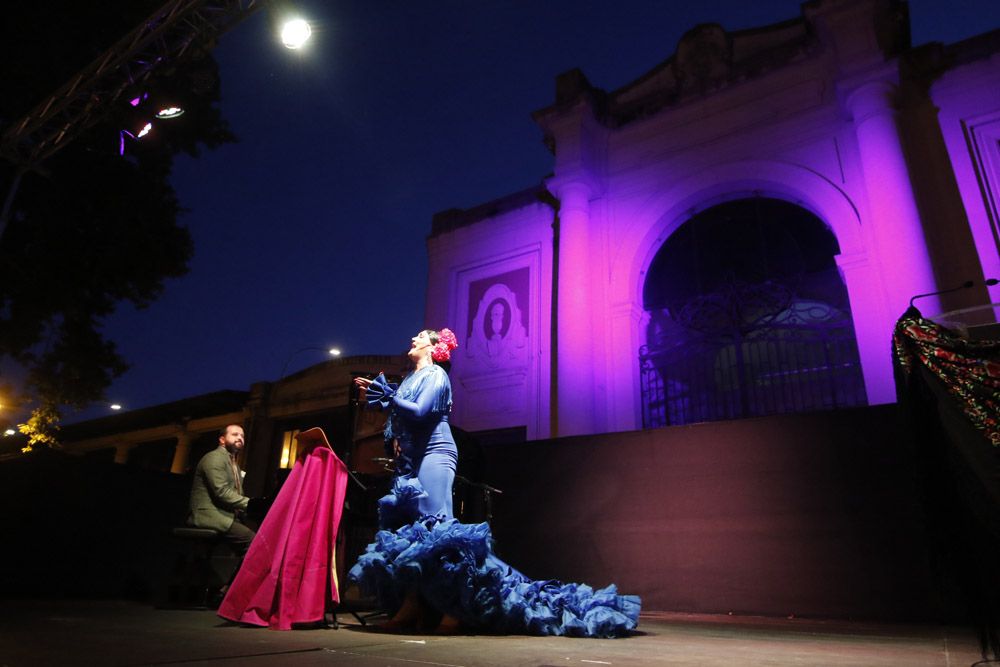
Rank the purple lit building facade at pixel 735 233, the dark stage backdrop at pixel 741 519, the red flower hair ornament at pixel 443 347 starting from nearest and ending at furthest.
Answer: the red flower hair ornament at pixel 443 347 < the dark stage backdrop at pixel 741 519 < the purple lit building facade at pixel 735 233

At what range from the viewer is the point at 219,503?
4.93 metres

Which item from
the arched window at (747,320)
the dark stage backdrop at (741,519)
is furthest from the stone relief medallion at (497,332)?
the dark stage backdrop at (741,519)

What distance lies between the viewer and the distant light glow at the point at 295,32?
20.9 feet

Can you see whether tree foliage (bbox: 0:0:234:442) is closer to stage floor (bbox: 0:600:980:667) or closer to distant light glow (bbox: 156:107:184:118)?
distant light glow (bbox: 156:107:184:118)

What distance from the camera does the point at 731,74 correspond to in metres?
9.27

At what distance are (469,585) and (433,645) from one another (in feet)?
1.70

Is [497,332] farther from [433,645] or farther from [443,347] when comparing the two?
[433,645]

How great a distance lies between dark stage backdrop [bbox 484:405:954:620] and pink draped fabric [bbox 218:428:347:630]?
8.66ft

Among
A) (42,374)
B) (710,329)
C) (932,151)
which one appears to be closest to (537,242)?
(710,329)

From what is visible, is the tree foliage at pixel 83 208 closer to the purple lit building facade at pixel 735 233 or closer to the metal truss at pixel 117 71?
the metal truss at pixel 117 71

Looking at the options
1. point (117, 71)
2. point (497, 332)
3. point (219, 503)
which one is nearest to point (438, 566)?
point (219, 503)

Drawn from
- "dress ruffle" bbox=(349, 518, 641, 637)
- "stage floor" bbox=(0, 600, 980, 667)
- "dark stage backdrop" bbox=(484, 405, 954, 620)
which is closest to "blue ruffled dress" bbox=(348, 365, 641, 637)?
"dress ruffle" bbox=(349, 518, 641, 637)

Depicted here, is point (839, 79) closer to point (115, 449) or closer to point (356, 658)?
point (356, 658)

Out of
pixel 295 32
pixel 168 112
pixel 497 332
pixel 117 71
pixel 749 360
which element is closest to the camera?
pixel 295 32
